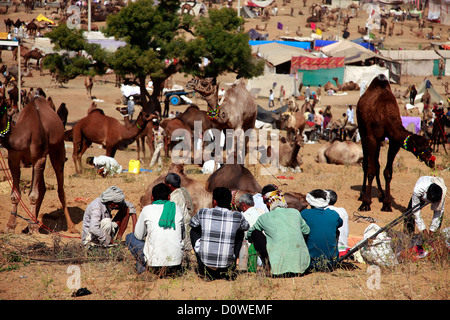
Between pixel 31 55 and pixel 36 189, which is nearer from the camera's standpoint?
pixel 36 189

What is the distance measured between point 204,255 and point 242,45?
19.8m

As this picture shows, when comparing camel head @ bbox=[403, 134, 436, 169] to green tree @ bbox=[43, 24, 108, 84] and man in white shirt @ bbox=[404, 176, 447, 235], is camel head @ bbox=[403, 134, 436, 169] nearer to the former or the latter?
man in white shirt @ bbox=[404, 176, 447, 235]

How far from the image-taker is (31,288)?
6.09m

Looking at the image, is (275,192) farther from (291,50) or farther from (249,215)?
(291,50)

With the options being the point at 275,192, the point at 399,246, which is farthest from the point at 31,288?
the point at 399,246

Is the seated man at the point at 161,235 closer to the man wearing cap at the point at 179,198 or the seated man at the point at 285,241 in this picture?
the seated man at the point at 285,241

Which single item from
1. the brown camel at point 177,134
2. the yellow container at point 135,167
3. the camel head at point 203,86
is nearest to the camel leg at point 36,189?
the camel head at point 203,86

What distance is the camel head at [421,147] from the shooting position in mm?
9962

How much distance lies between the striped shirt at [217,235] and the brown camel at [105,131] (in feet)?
32.7

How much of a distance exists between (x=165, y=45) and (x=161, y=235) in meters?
19.5

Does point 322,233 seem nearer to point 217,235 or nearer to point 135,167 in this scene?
point 217,235

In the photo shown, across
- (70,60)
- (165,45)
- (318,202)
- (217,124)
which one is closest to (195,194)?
(318,202)

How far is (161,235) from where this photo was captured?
20.4 ft

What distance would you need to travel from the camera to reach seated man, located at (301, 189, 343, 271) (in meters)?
6.49
